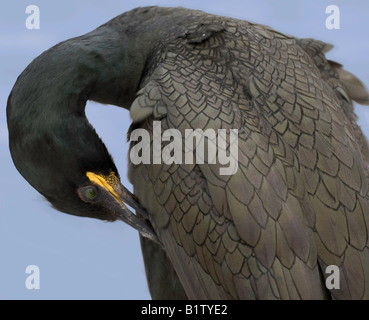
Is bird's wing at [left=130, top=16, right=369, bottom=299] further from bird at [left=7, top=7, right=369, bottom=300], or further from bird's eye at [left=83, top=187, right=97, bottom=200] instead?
bird's eye at [left=83, top=187, right=97, bottom=200]

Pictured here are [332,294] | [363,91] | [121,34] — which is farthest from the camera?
[363,91]

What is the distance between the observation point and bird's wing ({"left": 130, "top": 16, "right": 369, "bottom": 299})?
348cm

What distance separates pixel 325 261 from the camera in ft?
11.4

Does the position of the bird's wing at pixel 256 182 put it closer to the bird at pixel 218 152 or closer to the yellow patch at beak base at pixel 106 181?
the bird at pixel 218 152

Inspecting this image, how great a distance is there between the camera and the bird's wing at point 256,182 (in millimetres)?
3480

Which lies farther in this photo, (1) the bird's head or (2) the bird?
(1) the bird's head

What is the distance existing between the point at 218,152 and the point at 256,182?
0.75 ft

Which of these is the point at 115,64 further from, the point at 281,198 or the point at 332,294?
the point at 332,294

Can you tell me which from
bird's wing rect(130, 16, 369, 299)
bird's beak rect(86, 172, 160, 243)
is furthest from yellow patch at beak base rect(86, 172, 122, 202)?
bird's wing rect(130, 16, 369, 299)

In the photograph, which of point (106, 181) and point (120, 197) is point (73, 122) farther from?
point (120, 197)

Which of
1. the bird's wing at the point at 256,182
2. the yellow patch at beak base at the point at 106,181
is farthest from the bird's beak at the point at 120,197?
the bird's wing at the point at 256,182

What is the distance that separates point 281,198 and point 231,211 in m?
0.23

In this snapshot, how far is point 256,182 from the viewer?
11.6 ft

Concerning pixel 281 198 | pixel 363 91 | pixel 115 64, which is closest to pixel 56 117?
pixel 115 64
